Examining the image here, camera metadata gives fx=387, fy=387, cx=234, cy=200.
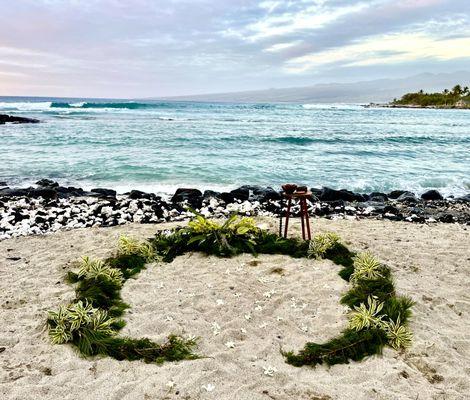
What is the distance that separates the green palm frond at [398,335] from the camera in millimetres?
4355

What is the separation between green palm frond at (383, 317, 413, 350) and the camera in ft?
14.3

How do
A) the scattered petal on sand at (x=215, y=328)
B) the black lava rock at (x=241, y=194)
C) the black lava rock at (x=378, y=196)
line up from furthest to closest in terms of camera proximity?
the black lava rock at (x=378, y=196) < the black lava rock at (x=241, y=194) < the scattered petal on sand at (x=215, y=328)

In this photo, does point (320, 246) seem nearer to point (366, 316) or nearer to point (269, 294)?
point (269, 294)

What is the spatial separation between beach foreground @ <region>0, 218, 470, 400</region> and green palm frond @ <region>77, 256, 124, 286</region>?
0.72 ft

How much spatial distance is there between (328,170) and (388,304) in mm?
13851

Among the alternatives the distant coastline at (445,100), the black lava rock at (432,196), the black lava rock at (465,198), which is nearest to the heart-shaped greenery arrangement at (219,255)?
the black lava rock at (432,196)

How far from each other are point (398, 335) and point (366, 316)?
0.41 m

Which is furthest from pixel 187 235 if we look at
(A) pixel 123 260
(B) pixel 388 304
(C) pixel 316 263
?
(B) pixel 388 304

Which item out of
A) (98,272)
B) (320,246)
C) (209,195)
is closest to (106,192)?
(209,195)

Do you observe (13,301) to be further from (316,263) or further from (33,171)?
(33,171)

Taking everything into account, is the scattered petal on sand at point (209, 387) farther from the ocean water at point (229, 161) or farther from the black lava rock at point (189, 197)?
the ocean water at point (229, 161)

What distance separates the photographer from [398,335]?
4426 mm

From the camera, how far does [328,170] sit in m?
18.4

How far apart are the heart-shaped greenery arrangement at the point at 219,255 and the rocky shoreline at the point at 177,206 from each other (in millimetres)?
1945
